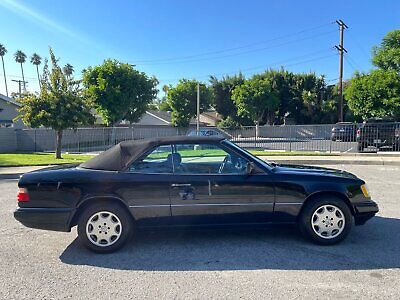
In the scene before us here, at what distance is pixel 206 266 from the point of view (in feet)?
11.8

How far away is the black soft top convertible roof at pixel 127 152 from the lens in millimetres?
4125

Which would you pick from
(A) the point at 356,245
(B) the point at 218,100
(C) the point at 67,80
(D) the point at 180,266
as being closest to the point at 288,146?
(C) the point at 67,80

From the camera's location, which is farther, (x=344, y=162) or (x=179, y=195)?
(x=344, y=162)

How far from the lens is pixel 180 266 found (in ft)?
11.8

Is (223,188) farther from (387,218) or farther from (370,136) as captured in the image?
(370,136)

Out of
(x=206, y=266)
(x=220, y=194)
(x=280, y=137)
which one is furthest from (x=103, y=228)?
(x=280, y=137)

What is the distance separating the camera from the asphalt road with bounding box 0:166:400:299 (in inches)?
120

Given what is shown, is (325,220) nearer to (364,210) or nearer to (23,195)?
(364,210)

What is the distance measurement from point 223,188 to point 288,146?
1522cm

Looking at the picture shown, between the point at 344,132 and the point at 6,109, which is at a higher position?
the point at 6,109

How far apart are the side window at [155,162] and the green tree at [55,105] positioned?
40.6ft

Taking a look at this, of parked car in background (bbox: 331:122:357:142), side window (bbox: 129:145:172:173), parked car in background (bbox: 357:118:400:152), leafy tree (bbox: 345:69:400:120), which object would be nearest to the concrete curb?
parked car in background (bbox: 357:118:400:152)

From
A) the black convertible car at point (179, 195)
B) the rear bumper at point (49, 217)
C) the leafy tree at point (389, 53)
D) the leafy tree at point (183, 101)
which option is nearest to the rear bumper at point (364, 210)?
the black convertible car at point (179, 195)

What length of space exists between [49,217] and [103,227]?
2.28 ft
